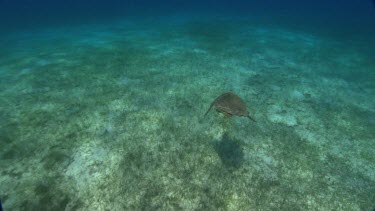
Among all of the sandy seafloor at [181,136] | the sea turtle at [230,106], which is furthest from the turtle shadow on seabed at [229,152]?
the sea turtle at [230,106]

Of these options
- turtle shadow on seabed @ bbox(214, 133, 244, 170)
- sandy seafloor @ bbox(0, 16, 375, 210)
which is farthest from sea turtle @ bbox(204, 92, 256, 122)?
sandy seafloor @ bbox(0, 16, 375, 210)

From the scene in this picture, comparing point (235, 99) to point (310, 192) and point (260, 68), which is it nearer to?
point (310, 192)

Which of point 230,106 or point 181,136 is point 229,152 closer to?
point 181,136

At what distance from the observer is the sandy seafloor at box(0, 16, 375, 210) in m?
6.39

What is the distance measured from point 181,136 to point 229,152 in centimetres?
157

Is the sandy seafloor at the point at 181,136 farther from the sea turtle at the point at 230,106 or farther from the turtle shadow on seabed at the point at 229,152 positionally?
the sea turtle at the point at 230,106

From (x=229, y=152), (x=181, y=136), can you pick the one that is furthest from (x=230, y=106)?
(x=181, y=136)

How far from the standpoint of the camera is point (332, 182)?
6961 mm

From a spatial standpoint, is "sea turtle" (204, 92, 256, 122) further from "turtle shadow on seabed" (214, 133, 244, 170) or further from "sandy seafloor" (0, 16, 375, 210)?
"sandy seafloor" (0, 16, 375, 210)

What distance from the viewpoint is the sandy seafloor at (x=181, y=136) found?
21.0 ft

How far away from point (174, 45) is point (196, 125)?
34.1 ft

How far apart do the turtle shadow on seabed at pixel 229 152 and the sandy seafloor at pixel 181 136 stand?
4cm

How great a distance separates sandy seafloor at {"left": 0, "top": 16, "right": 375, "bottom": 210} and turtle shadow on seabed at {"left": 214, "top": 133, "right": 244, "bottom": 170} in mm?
42

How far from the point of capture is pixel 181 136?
822cm
